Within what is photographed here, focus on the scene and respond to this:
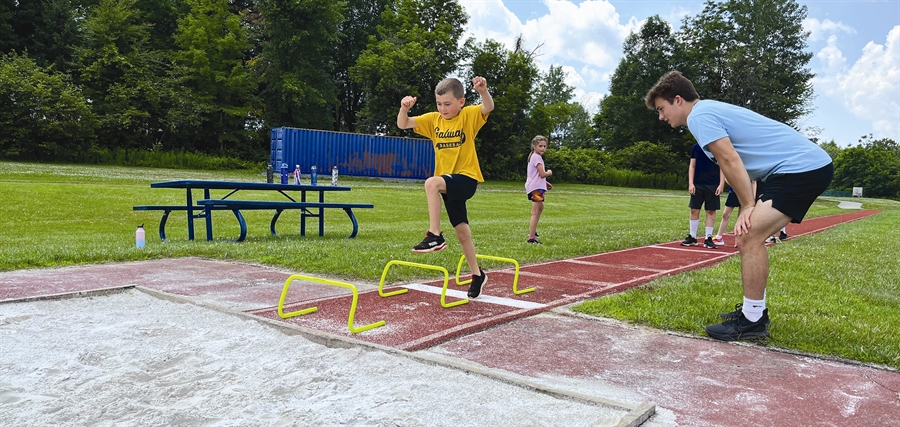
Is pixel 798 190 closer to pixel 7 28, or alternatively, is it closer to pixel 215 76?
pixel 215 76

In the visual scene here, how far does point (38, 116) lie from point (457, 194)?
37.8 meters

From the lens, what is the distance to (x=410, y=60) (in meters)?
41.8

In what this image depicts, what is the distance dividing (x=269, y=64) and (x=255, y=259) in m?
43.3

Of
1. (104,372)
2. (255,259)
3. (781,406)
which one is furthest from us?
(255,259)

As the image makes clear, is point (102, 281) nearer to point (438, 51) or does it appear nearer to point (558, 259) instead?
point (558, 259)

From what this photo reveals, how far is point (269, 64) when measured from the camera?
47.3m

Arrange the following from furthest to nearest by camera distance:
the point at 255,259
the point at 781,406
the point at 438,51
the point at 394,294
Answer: the point at 438,51 → the point at 255,259 → the point at 394,294 → the point at 781,406

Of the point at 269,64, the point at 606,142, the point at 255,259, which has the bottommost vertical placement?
the point at 255,259

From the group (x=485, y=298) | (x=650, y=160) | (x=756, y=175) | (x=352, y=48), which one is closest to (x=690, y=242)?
(x=485, y=298)

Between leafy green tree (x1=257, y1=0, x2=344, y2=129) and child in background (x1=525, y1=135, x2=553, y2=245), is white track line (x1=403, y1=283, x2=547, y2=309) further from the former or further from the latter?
leafy green tree (x1=257, y1=0, x2=344, y2=129)

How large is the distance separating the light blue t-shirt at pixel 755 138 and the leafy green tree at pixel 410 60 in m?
37.7

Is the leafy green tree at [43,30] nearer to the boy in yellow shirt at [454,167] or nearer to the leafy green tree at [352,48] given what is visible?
the leafy green tree at [352,48]

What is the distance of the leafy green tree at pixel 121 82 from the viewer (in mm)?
38719

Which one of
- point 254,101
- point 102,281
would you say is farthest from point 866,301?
point 254,101
